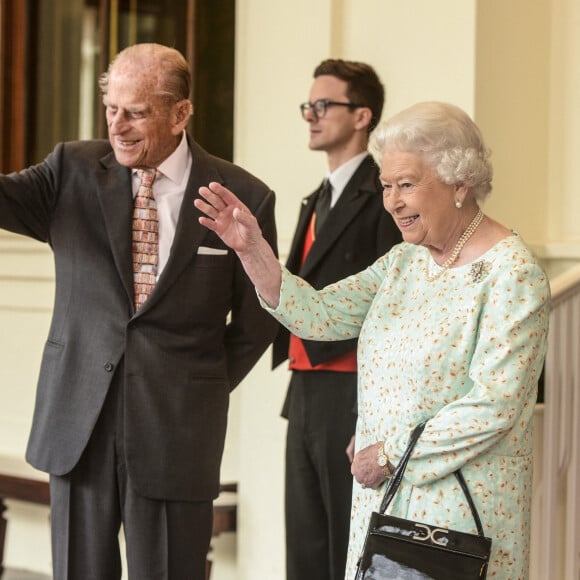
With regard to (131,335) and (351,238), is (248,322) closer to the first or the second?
(131,335)

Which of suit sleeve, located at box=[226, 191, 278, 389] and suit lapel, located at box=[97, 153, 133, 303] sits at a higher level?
suit lapel, located at box=[97, 153, 133, 303]

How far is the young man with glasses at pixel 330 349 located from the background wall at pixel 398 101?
41 cm

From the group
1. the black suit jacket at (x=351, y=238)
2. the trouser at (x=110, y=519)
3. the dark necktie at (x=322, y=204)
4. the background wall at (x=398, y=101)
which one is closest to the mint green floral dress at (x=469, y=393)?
the trouser at (x=110, y=519)

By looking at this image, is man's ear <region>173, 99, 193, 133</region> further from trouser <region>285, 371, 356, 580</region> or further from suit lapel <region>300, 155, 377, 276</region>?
trouser <region>285, 371, 356, 580</region>

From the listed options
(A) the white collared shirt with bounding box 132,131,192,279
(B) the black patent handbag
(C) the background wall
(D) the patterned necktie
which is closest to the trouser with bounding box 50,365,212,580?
(D) the patterned necktie

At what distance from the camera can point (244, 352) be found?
3014 mm

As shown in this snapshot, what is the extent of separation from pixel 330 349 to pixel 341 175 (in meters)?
0.61

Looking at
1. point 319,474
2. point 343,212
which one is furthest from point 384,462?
point 343,212

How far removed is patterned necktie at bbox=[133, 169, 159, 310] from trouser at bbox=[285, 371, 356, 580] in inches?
34.9

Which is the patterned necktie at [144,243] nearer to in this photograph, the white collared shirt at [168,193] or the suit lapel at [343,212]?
the white collared shirt at [168,193]

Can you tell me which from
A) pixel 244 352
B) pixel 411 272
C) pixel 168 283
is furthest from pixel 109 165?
pixel 411 272

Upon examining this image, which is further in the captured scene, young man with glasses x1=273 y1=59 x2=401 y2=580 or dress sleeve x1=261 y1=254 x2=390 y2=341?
young man with glasses x1=273 y1=59 x2=401 y2=580

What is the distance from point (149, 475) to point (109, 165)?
0.77m

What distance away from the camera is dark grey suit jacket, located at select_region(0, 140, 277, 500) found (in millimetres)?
2717
